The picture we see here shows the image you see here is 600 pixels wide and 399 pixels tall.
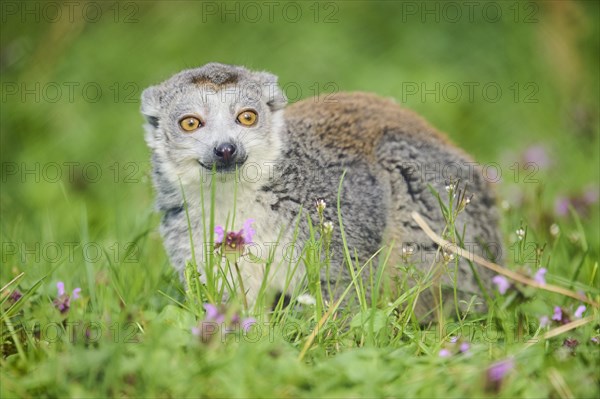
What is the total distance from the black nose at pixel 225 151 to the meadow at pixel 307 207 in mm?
791

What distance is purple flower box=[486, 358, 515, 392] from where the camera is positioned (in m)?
3.33

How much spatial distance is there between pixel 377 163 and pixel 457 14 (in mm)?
7172

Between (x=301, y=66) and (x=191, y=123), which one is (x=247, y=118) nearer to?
(x=191, y=123)

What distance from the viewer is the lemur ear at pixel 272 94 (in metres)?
5.46

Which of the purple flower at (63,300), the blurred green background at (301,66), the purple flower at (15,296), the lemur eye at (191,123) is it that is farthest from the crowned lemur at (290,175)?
the blurred green background at (301,66)

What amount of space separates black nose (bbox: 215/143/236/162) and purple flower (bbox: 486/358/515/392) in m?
2.14

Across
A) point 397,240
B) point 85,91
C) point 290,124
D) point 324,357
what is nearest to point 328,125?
point 290,124

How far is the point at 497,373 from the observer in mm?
3352

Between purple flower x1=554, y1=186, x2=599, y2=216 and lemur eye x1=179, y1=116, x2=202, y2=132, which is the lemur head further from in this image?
purple flower x1=554, y1=186, x2=599, y2=216

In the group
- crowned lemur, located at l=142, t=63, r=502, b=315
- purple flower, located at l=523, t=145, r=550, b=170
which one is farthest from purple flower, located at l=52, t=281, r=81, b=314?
purple flower, located at l=523, t=145, r=550, b=170

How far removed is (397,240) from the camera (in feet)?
18.2

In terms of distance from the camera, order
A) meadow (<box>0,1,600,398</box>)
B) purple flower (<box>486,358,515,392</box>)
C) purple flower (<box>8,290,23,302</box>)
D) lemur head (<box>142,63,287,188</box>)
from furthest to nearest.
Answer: lemur head (<box>142,63,287,188</box>)
purple flower (<box>8,290,23,302</box>)
meadow (<box>0,1,600,398</box>)
purple flower (<box>486,358,515,392</box>)

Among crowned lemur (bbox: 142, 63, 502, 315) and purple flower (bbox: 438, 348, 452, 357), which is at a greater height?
crowned lemur (bbox: 142, 63, 502, 315)

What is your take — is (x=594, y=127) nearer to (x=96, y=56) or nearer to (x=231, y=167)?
(x=231, y=167)
